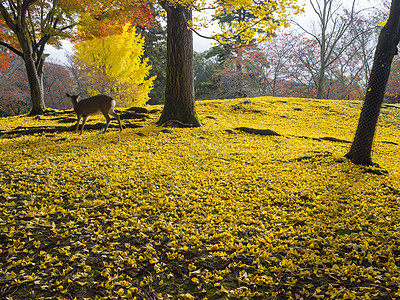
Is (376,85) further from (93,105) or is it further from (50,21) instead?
(50,21)

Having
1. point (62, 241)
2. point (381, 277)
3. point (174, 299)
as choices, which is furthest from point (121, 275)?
point (381, 277)

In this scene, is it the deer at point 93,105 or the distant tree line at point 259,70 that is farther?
the distant tree line at point 259,70

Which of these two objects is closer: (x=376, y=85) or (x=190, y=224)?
(x=190, y=224)

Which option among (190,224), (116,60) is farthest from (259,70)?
(190,224)

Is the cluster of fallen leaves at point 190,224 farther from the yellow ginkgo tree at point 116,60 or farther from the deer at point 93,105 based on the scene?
the yellow ginkgo tree at point 116,60

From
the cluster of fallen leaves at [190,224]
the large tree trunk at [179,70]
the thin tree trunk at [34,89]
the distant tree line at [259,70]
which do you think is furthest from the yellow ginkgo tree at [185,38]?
the distant tree line at [259,70]

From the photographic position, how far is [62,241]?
2781mm

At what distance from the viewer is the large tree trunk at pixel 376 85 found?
5266 millimetres

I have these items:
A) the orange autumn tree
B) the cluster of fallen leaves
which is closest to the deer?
the cluster of fallen leaves

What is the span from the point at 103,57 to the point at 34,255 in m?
17.3

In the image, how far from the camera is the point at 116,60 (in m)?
17.1

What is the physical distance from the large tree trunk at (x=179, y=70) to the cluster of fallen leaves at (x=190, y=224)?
8.42 ft

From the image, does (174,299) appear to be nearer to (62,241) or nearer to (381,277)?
(62,241)

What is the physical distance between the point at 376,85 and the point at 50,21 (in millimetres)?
14580
